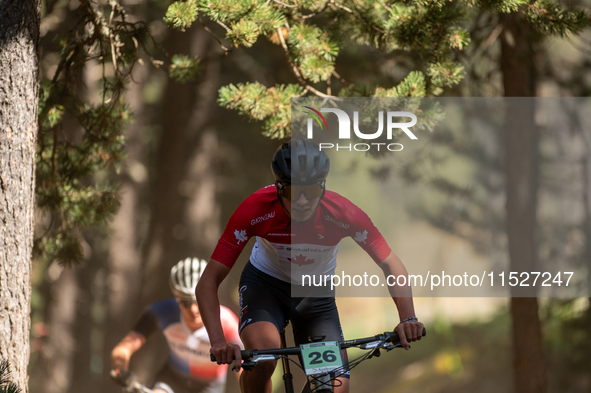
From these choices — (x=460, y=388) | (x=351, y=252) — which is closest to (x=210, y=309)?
(x=351, y=252)

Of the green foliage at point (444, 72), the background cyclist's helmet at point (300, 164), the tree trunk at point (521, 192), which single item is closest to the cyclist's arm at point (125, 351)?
the background cyclist's helmet at point (300, 164)

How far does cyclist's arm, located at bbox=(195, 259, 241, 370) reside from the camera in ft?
8.10

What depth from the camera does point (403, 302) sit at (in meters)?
2.88

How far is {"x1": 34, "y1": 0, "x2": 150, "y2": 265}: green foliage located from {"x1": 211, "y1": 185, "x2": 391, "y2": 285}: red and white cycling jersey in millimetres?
2324

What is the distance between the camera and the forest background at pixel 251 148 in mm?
4160

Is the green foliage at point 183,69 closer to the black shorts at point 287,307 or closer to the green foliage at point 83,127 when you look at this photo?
the green foliage at point 83,127

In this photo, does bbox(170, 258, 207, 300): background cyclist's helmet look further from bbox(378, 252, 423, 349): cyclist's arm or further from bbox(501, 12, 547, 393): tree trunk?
bbox(501, 12, 547, 393): tree trunk

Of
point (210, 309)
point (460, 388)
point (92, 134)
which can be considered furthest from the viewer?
point (460, 388)

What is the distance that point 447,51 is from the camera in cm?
414

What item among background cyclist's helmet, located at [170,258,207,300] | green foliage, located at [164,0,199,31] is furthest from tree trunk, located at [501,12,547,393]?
green foliage, located at [164,0,199,31]

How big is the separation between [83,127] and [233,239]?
8.90ft

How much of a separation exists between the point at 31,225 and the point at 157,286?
5852 mm

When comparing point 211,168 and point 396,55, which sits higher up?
point 396,55

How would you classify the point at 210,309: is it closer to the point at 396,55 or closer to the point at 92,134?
the point at 92,134
